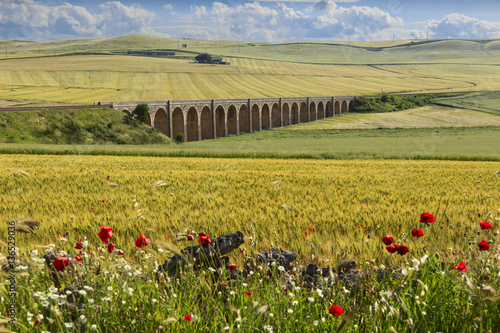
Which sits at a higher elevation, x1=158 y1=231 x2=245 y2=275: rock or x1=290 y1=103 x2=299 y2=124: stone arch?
x1=158 y1=231 x2=245 y2=275: rock

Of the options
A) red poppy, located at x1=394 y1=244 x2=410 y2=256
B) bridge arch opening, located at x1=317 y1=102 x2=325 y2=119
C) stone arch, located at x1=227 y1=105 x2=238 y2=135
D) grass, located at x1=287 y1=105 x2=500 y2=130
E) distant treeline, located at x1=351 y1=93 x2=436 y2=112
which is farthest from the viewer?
bridge arch opening, located at x1=317 y1=102 x2=325 y2=119

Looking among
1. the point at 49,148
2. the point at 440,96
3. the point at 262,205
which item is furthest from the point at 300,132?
the point at 262,205

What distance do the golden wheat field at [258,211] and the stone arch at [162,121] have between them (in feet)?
198

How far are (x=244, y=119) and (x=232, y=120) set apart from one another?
3942 mm

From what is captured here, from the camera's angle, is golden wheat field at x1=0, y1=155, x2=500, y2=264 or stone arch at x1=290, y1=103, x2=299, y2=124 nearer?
golden wheat field at x1=0, y1=155, x2=500, y2=264

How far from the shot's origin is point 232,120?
88250mm

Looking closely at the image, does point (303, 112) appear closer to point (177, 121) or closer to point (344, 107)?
point (344, 107)

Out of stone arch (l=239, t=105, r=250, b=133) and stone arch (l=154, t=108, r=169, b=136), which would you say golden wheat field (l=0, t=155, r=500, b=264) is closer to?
stone arch (l=154, t=108, r=169, b=136)

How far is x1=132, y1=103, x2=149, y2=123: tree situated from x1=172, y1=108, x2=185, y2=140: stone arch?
35.1 feet

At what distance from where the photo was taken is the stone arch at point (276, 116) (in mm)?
97438

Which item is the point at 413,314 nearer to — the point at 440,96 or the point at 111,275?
the point at 111,275

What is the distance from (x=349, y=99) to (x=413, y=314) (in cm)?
11938

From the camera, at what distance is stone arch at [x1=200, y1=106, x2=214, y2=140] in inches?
3201

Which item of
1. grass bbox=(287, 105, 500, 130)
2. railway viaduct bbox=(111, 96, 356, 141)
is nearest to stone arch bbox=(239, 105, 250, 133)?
railway viaduct bbox=(111, 96, 356, 141)
